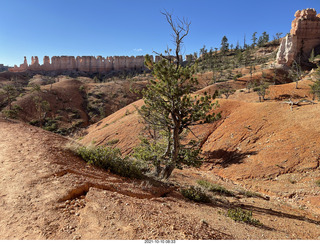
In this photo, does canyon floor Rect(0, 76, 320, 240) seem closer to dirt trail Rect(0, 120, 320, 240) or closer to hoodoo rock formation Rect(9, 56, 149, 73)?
dirt trail Rect(0, 120, 320, 240)

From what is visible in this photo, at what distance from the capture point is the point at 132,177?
22.0 feet

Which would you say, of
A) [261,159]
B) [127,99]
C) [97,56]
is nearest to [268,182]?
[261,159]

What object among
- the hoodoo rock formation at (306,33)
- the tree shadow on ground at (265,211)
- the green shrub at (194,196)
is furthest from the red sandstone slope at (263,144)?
the hoodoo rock formation at (306,33)

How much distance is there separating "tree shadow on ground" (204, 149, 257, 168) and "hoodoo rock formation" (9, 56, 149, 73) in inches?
3562

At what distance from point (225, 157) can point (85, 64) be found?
96.6m

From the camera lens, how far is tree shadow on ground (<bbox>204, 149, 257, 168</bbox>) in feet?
45.0

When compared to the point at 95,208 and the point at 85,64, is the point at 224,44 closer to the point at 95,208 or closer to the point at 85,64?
the point at 85,64

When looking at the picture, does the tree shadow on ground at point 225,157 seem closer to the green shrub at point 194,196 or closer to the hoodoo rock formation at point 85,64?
the green shrub at point 194,196

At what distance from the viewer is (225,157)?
48.3 feet

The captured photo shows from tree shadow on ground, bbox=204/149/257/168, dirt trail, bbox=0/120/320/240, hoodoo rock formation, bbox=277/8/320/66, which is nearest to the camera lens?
dirt trail, bbox=0/120/320/240

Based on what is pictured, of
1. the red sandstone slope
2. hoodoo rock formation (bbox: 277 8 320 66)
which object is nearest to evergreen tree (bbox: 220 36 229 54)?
hoodoo rock formation (bbox: 277 8 320 66)

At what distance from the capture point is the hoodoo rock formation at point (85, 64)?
290ft

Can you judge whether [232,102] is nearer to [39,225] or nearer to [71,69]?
[39,225]

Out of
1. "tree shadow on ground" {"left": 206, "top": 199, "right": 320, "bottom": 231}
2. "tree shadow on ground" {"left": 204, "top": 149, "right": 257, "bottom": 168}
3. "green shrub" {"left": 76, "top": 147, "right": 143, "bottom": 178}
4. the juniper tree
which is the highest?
the juniper tree
